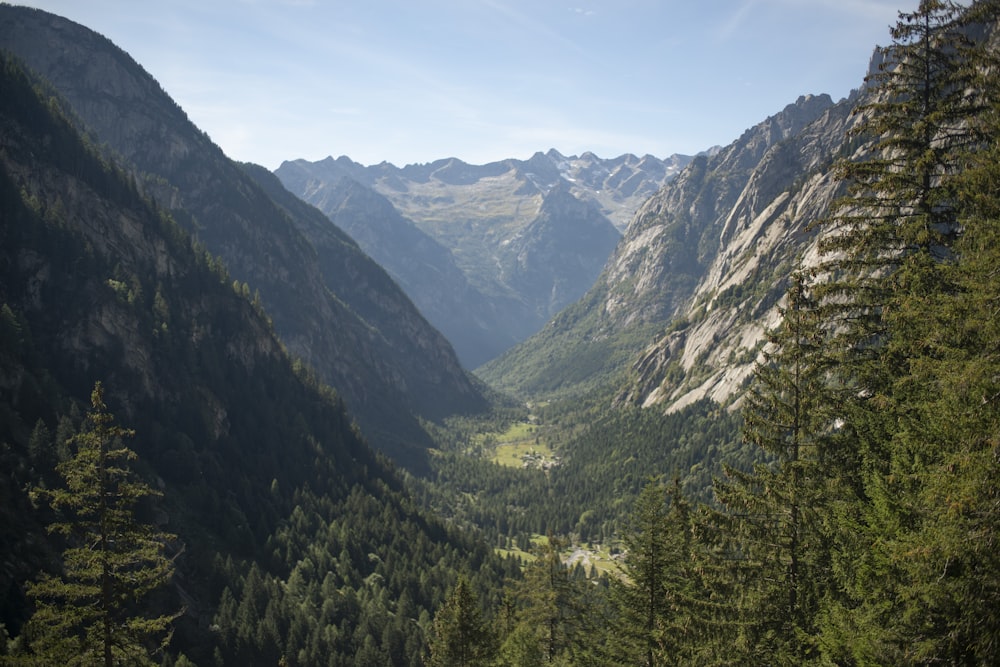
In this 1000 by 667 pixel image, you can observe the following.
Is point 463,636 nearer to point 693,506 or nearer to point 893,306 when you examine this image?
point 693,506

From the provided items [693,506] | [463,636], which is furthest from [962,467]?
[463,636]

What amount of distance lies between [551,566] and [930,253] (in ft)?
117

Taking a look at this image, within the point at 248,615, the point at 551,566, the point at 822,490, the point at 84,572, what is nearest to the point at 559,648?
the point at 551,566

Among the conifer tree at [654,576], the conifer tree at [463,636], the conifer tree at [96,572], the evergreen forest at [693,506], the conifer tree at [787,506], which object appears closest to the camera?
the evergreen forest at [693,506]

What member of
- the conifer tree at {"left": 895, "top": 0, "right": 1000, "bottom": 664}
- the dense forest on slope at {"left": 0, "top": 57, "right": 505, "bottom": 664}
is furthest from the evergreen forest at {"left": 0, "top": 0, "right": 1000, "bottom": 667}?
the dense forest on slope at {"left": 0, "top": 57, "right": 505, "bottom": 664}

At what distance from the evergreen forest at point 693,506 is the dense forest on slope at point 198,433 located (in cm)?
69

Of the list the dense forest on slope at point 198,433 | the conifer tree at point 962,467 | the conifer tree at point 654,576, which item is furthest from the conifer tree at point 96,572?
the dense forest on slope at point 198,433

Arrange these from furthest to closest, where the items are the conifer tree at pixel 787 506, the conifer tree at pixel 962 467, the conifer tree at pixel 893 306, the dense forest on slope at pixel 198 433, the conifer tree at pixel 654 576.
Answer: the dense forest on slope at pixel 198 433 → the conifer tree at pixel 654 576 → the conifer tree at pixel 787 506 → the conifer tree at pixel 893 306 → the conifer tree at pixel 962 467

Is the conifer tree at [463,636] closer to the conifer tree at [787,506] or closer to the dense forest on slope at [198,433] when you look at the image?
the conifer tree at [787,506]

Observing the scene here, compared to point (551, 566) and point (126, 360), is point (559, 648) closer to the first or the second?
point (551, 566)

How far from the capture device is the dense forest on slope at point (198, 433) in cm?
9050

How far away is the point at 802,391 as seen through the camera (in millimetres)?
24906

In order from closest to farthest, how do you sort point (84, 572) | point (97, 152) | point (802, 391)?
point (84, 572) < point (802, 391) < point (97, 152)

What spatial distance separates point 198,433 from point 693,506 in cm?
13434
